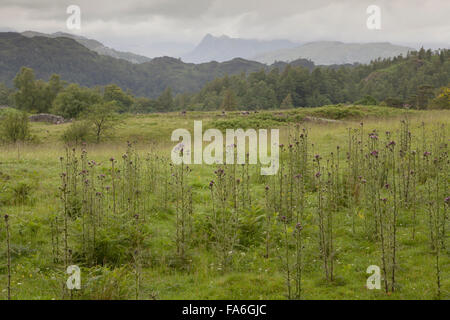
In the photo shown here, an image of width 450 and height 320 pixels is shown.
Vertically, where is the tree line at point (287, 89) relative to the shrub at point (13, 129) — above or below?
above

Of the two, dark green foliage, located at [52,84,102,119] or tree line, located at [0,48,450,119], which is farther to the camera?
tree line, located at [0,48,450,119]

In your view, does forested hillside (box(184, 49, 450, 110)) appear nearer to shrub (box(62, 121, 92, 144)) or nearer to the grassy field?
shrub (box(62, 121, 92, 144))

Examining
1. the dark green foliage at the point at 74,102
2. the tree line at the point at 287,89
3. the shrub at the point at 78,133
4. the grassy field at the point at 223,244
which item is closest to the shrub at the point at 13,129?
the shrub at the point at 78,133

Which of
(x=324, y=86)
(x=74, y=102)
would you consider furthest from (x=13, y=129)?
(x=324, y=86)

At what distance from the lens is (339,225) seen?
7176 mm

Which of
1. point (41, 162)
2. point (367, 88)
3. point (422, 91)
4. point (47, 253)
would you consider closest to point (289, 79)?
point (367, 88)

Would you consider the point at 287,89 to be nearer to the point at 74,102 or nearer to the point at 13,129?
the point at 74,102

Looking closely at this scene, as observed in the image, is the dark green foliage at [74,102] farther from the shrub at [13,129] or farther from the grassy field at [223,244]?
the grassy field at [223,244]

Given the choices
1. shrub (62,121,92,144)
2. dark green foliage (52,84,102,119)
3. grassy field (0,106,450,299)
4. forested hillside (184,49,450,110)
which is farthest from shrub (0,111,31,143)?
forested hillside (184,49,450,110)

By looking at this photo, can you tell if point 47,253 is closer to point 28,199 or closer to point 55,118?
point 28,199

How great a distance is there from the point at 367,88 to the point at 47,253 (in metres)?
105

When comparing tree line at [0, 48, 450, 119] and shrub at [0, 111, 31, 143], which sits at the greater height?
tree line at [0, 48, 450, 119]

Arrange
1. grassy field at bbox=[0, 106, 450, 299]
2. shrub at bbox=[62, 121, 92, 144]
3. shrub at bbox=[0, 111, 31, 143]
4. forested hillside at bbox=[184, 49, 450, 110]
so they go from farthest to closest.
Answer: forested hillside at bbox=[184, 49, 450, 110] → shrub at bbox=[62, 121, 92, 144] → shrub at bbox=[0, 111, 31, 143] → grassy field at bbox=[0, 106, 450, 299]

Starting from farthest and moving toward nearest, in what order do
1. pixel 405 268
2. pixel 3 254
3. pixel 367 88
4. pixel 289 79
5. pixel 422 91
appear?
pixel 367 88, pixel 289 79, pixel 422 91, pixel 3 254, pixel 405 268
